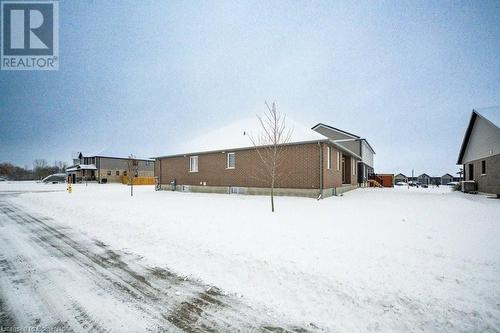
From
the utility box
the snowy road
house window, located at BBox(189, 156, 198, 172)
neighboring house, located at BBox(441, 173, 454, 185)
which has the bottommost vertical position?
neighboring house, located at BBox(441, 173, 454, 185)

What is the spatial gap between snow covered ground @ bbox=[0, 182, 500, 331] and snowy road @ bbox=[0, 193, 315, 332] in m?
0.29

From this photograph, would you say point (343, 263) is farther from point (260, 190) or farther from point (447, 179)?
point (447, 179)

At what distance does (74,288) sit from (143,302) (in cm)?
129

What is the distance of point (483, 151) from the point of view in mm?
18703

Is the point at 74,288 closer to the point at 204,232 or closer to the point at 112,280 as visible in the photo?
the point at 112,280

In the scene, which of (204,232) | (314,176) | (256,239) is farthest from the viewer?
(314,176)

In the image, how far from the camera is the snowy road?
2.56 m

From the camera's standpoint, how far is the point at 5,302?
298 centimetres

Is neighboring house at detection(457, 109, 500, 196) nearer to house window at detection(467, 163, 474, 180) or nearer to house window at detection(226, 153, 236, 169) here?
house window at detection(467, 163, 474, 180)

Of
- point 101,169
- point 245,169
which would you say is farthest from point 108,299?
point 101,169

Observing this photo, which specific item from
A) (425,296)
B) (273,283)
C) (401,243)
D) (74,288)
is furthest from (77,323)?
(401,243)

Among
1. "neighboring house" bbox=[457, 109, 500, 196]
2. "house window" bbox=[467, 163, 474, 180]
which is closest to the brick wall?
"neighboring house" bbox=[457, 109, 500, 196]

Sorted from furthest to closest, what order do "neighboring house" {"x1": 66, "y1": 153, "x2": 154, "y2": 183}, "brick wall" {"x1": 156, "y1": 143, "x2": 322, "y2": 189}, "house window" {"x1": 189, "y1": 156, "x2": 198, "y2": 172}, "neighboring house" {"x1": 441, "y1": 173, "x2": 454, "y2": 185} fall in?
"neighboring house" {"x1": 441, "y1": 173, "x2": 454, "y2": 185} → "neighboring house" {"x1": 66, "y1": 153, "x2": 154, "y2": 183} → "house window" {"x1": 189, "y1": 156, "x2": 198, "y2": 172} → "brick wall" {"x1": 156, "y1": 143, "x2": 322, "y2": 189}

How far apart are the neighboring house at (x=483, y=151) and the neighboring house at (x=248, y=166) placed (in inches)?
384
